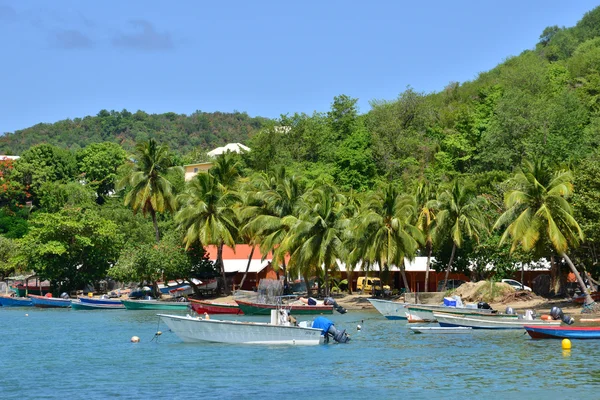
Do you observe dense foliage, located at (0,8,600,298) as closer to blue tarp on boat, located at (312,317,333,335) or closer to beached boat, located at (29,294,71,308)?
beached boat, located at (29,294,71,308)

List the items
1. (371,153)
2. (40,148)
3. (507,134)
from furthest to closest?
(40,148) < (371,153) < (507,134)

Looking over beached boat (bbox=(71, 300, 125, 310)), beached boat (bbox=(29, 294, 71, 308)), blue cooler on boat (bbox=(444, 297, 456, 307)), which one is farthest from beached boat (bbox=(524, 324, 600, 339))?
beached boat (bbox=(29, 294, 71, 308))

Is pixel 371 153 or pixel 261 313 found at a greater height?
pixel 371 153

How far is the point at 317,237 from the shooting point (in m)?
68.2

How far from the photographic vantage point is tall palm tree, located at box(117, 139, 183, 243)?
8262 cm

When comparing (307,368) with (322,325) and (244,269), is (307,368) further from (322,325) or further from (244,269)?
(244,269)

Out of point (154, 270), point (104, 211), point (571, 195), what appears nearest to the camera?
point (571, 195)

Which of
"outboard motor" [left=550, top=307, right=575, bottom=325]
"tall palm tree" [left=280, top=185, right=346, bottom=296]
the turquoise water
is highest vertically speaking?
"tall palm tree" [left=280, top=185, right=346, bottom=296]

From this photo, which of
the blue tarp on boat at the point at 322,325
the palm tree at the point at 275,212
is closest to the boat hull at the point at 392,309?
the palm tree at the point at 275,212

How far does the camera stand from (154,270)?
7362cm

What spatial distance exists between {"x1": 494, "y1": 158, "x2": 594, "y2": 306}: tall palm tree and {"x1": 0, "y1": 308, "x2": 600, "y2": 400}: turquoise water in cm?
886

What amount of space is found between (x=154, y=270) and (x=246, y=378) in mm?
44456

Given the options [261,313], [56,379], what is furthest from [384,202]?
[56,379]

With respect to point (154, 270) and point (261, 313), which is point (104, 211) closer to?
point (154, 270)
